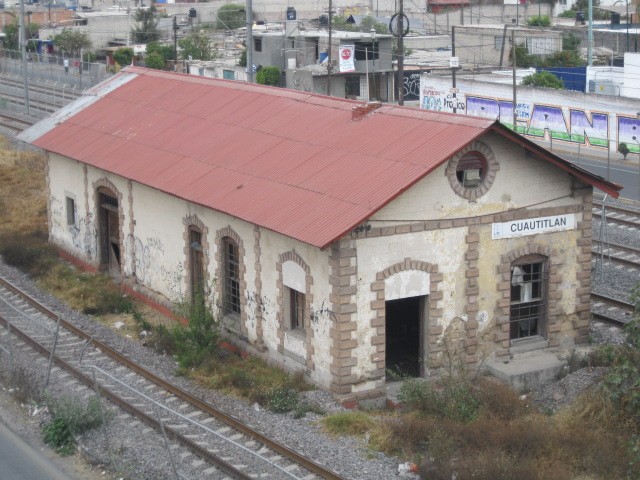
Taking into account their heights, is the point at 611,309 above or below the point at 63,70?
below

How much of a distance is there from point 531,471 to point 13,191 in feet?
83.6

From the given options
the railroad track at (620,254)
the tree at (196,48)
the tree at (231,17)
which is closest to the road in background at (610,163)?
the railroad track at (620,254)

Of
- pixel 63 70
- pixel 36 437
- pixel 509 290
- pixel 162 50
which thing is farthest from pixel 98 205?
pixel 162 50

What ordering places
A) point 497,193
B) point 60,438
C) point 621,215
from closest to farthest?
1. point 60,438
2. point 497,193
3. point 621,215

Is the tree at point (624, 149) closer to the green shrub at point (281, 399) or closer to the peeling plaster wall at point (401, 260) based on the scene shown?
the peeling plaster wall at point (401, 260)

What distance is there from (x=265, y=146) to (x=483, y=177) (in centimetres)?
488

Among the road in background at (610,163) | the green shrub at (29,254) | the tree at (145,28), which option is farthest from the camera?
the tree at (145,28)

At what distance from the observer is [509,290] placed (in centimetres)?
1852

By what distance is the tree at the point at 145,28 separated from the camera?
89812 mm

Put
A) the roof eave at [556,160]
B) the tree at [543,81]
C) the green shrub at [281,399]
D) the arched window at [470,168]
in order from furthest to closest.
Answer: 1. the tree at [543,81]
2. the arched window at [470,168]
3. the roof eave at [556,160]
4. the green shrub at [281,399]

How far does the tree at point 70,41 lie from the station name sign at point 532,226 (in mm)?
71897

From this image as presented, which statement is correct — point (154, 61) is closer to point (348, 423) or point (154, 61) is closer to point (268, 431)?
point (268, 431)

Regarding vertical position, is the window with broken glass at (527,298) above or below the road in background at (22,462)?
above

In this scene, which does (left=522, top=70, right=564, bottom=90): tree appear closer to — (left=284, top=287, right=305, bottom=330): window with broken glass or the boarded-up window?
the boarded-up window
